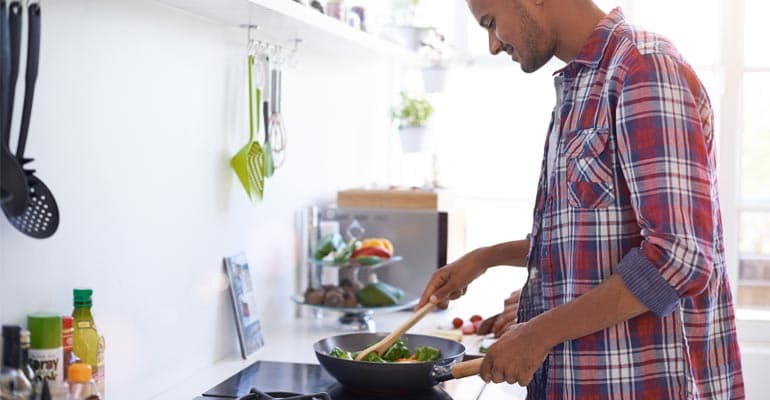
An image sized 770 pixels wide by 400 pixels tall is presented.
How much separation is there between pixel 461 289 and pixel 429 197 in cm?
100

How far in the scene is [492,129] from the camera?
3693mm

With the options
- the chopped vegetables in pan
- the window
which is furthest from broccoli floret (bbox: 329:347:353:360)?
the window

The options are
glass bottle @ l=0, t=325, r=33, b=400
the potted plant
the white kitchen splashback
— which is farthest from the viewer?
the potted plant

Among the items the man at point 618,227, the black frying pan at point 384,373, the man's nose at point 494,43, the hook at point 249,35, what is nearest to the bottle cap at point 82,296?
the black frying pan at point 384,373

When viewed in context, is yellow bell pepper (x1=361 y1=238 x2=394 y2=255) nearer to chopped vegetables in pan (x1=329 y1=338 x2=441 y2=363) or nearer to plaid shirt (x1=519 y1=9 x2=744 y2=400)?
chopped vegetables in pan (x1=329 y1=338 x2=441 y2=363)

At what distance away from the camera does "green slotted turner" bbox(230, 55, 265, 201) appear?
84.1 inches

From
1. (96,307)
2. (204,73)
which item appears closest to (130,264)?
(96,307)

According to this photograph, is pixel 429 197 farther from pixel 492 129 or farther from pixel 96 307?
pixel 96 307

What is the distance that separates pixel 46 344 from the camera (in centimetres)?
137

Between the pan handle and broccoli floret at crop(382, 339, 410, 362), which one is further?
broccoli floret at crop(382, 339, 410, 362)

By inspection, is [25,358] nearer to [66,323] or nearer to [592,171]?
[66,323]

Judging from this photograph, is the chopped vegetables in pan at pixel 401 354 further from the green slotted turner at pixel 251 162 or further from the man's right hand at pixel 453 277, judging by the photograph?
the green slotted turner at pixel 251 162

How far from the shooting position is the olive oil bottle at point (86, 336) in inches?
57.7

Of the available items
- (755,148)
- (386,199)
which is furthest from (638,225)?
(755,148)
